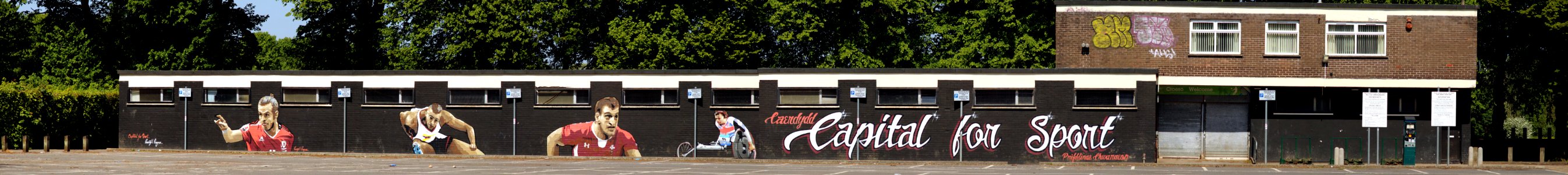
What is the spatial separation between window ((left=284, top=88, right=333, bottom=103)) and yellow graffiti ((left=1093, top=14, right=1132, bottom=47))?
63.0 ft

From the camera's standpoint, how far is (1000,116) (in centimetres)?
3897

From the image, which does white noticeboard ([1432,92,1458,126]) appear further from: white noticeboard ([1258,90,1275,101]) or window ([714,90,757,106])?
window ([714,90,757,106])

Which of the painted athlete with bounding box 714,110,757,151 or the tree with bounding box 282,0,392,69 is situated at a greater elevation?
the tree with bounding box 282,0,392,69

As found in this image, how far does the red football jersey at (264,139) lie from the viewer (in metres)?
43.1

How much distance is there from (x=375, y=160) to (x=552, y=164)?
4.79m

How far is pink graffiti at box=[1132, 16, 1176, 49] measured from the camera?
4016 centimetres

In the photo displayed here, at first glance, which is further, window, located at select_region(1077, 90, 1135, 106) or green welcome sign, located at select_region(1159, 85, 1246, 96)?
green welcome sign, located at select_region(1159, 85, 1246, 96)

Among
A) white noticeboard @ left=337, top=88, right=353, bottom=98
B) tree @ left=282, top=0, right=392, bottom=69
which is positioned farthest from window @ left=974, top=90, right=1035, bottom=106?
tree @ left=282, top=0, right=392, bottom=69

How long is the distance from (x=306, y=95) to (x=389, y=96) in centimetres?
228

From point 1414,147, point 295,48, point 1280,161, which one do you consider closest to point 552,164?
point 1280,161

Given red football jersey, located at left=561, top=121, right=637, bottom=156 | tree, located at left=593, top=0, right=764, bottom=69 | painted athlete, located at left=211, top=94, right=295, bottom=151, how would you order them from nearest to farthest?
red football jersey, located at left=561, top=121, right=637, bottom=156
painted athlete, located at left=211, top=94, right=295, bottom=151
tree, located at left=593, top=0, right=764, bottom=69

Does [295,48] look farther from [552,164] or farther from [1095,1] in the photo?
[1095,1]

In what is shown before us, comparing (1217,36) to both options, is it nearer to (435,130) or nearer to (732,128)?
(732,128)

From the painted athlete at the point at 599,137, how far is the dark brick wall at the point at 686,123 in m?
0.18
